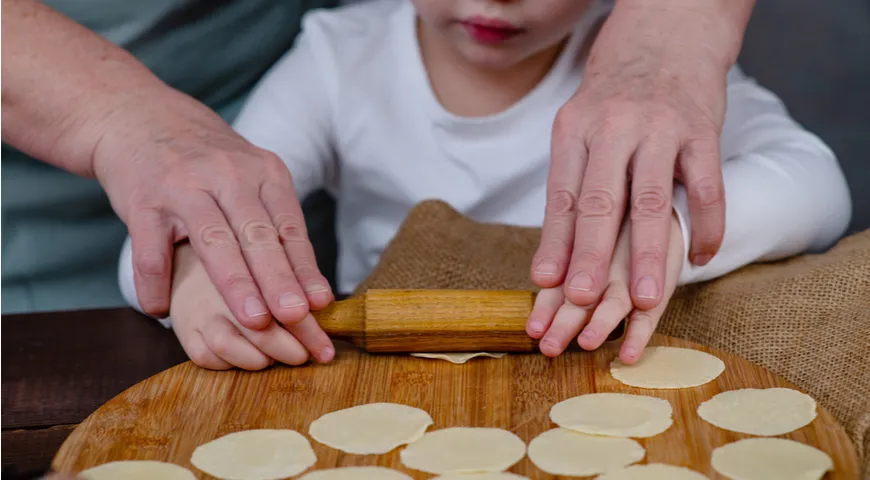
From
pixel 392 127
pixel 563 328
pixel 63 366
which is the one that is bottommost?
pixel 63 366

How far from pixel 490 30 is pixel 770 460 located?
0.65 meters

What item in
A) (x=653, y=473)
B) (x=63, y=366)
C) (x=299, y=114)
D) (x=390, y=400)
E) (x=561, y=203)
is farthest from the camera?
(x=299, y=114)

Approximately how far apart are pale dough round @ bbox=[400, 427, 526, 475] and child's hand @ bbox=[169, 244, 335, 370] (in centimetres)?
19

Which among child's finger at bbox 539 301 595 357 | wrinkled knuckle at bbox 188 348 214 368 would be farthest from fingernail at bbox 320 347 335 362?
child's finger at bbox 539 301 595 357

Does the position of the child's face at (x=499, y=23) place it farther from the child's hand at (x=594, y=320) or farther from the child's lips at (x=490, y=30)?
the child's hand at (x=594, y=320)

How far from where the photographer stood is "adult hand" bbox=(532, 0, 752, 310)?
2.91 ft

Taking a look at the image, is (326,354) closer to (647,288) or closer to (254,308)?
(254,308)

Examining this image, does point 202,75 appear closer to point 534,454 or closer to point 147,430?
point 147,430

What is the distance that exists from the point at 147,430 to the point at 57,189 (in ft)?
2.58

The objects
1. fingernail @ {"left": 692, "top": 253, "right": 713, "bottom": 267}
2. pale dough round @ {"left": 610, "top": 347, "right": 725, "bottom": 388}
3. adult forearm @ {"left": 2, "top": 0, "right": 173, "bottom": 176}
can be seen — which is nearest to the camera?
pale dough round @ {"left": 610, "top": 347, "right": 725, "bottom": 388}

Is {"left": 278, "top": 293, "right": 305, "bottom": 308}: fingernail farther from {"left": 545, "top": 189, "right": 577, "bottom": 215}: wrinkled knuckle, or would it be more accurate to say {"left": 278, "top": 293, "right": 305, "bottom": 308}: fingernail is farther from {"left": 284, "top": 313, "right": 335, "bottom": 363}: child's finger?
{"left": 545, "top": 189, "right": 577, "bottom": 215}: wrinkled knuckle

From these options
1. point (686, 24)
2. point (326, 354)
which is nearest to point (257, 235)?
point (326, 354)

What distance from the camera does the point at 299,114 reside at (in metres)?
1.42

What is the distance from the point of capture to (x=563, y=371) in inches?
34.6
